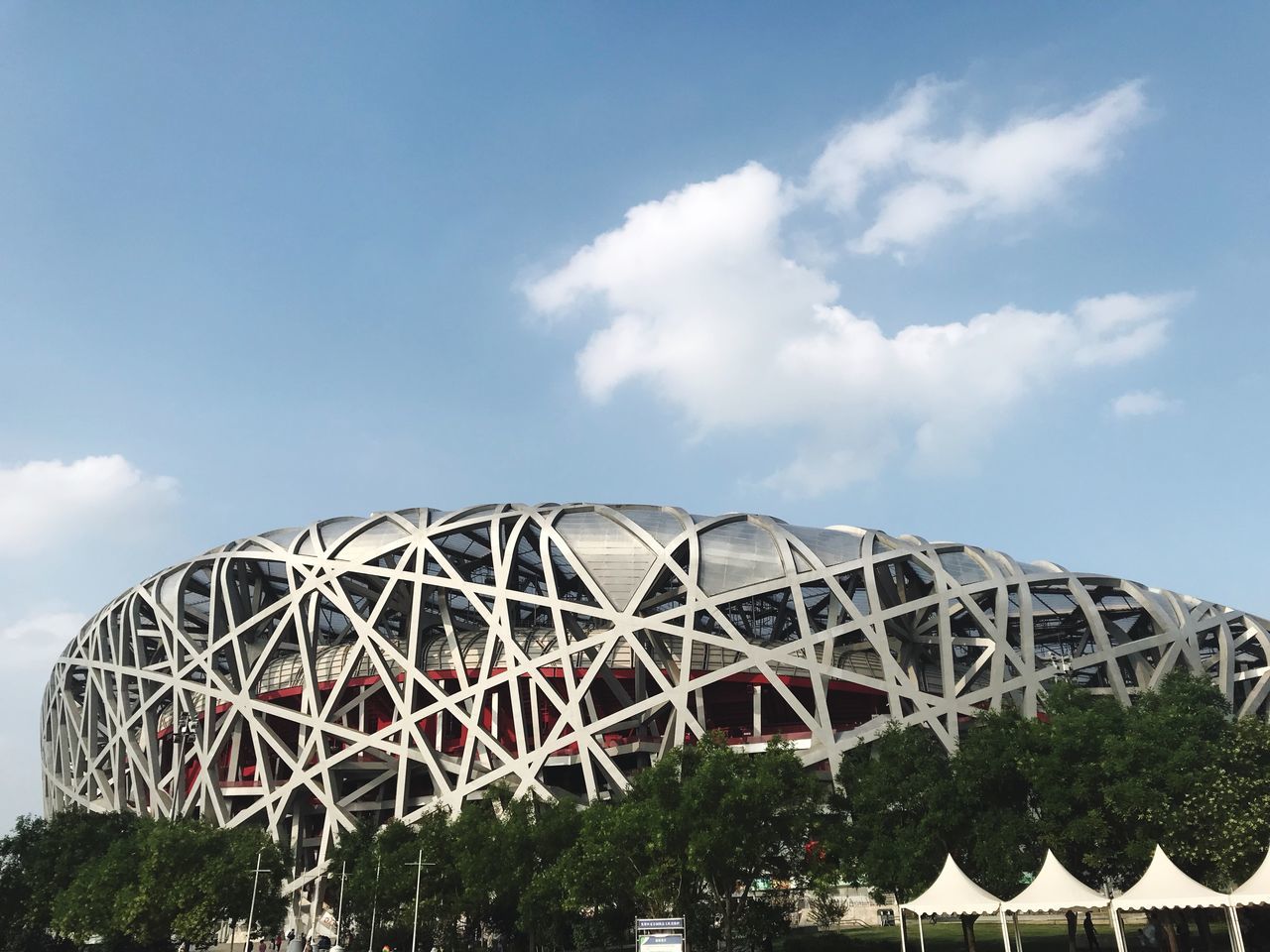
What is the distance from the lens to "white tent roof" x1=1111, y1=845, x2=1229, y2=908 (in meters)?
20.9

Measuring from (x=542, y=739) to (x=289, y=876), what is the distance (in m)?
13.8

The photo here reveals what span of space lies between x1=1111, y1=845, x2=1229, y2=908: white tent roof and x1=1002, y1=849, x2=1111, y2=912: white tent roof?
0.64m

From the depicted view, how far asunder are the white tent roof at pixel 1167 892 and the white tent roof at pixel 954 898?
292 centimetres

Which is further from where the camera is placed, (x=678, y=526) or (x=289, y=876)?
(x=678, y=526)

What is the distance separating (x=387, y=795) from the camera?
50.6m

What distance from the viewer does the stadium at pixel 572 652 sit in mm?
42562

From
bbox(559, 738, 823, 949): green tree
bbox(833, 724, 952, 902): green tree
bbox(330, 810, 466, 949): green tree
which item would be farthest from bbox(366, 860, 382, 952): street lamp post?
bbox(833, 724, 952, 902): green tree

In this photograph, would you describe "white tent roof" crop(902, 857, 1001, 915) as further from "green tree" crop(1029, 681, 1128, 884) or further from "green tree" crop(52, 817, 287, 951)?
"green tree" crop(52, 817, 287, 951)

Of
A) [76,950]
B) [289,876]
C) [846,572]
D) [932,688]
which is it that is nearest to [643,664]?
[846,572]

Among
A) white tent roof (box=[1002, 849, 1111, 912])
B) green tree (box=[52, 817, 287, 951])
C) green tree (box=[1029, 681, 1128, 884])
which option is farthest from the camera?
green tree (box=[52, 817, 287, 951])

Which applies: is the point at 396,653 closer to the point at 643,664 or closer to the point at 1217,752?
the point at 643,664

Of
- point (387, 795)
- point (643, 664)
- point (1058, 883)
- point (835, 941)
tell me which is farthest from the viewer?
point (387, 795)

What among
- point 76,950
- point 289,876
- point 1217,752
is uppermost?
point 1217,752

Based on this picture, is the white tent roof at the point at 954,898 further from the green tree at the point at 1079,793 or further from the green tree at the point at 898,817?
the green tree at the point at 1079,793
